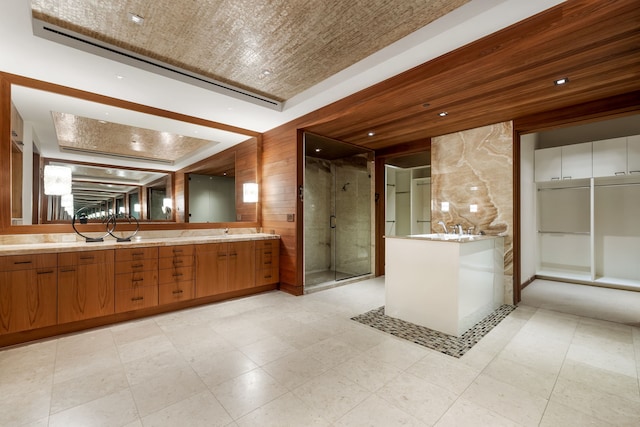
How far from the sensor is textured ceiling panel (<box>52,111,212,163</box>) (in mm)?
3525

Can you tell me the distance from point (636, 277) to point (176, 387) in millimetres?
6887

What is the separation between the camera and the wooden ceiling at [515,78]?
2021mm

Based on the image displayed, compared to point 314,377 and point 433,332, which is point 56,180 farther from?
point 433,332

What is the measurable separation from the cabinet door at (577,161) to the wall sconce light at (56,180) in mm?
7409

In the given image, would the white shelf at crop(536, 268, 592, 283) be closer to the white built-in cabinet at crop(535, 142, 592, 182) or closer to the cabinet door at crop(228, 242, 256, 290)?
the white built-in cabinet at crop(535, 142, 592, 182)

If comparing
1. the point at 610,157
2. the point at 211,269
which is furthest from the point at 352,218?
the point at 610,157

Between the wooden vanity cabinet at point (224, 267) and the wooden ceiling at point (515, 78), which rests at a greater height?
the wooden ceiling at point (515, 78)

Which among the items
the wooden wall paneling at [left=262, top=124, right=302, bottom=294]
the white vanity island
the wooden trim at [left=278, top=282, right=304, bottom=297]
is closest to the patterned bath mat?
the white vanity island

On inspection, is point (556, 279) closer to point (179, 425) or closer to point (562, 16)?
point (562, 16)

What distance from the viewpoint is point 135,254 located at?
129 inches

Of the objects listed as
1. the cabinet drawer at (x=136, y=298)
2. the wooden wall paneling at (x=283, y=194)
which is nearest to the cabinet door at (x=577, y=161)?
the wooden wall paneling at (x=283, y=194)

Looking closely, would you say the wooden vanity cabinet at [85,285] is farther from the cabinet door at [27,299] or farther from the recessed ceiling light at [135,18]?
the recessed ceiling light at [135,18]

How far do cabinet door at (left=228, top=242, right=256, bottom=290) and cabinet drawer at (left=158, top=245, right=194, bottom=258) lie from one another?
1.94 ft

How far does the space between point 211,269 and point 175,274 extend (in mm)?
467
